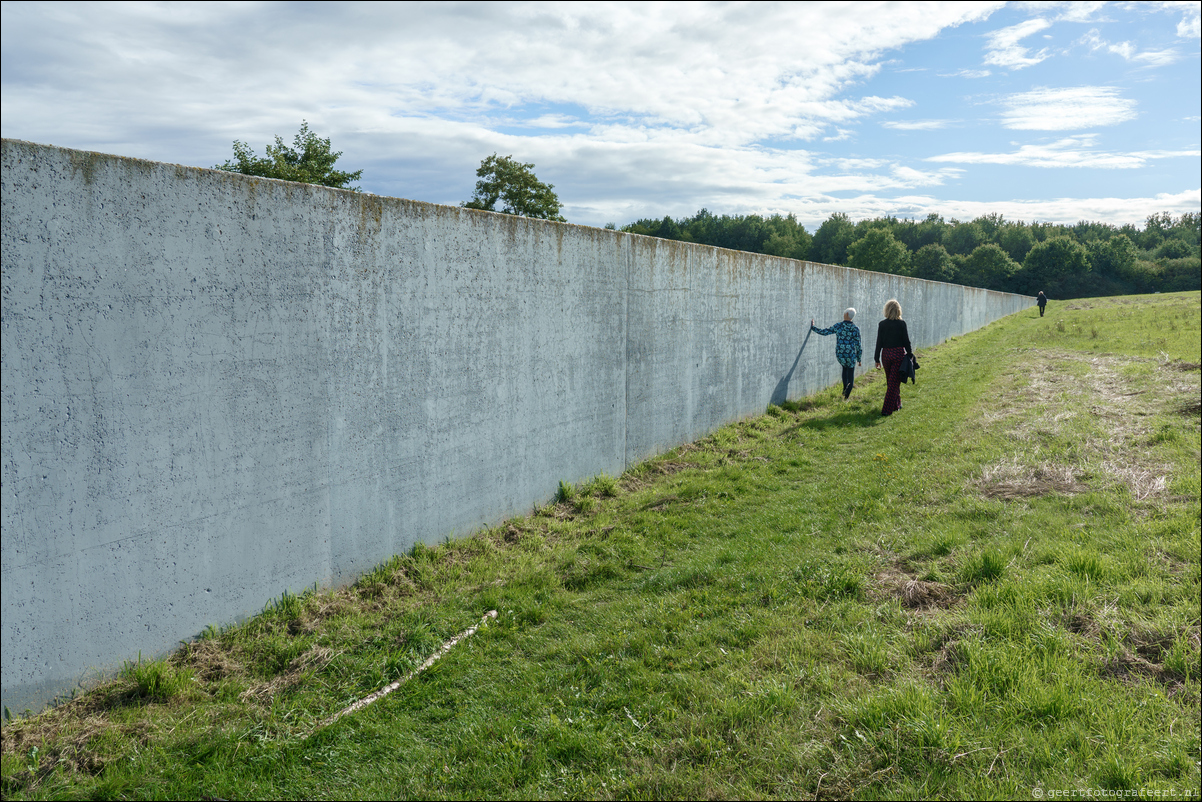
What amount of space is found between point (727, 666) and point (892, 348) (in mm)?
8400

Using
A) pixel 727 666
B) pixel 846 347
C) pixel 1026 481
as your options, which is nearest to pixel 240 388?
pixel 727 666

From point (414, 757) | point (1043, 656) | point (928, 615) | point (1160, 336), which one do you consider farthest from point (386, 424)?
point (1160, 336)

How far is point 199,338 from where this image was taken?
3617 mm

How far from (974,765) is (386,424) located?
389 centimetres

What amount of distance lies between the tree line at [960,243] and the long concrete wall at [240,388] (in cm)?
4221

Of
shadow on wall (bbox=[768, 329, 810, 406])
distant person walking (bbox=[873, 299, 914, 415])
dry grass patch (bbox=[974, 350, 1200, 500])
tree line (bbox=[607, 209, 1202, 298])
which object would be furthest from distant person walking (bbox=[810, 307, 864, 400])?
tree line (bbox=[607, 209, 1202, 298])

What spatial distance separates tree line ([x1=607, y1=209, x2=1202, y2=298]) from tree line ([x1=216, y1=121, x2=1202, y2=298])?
0.42ft

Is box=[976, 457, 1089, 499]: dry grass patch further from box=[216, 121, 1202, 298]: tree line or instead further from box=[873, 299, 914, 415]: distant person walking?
box=[216, 121, 1202, 298]: tree line

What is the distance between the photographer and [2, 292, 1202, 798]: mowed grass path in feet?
8.89

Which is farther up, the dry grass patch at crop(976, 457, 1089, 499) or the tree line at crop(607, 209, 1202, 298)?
the tree line at crop(607, 209, 1202, 298)

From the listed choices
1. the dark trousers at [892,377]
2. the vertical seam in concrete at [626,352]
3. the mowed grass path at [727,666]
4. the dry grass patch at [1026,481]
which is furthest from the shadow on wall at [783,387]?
the mowed grass path at [727,666]

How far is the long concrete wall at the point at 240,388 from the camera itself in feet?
10.1

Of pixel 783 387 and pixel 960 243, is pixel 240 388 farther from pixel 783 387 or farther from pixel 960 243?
pixel 960 243

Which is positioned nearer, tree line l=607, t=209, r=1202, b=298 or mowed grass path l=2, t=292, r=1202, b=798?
mowed grass path l=2, t=292, r=1202, b=798
